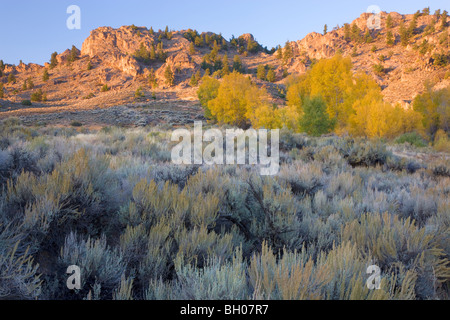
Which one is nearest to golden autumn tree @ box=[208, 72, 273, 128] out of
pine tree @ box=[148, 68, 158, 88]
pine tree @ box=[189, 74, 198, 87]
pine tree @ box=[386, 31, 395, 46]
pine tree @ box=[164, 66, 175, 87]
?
pine tree @ box=[189, 74, 198, 87]

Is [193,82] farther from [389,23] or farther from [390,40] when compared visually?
[389,23]

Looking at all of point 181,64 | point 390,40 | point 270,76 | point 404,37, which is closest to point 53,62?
point 181,64

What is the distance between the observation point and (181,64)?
85312 millimetres

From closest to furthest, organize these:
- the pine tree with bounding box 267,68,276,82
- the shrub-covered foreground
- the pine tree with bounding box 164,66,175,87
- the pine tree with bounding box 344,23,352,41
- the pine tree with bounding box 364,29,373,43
Result: the shrub-covered foreground, the pine tree with bounding box 164,66,175,87, the pine tree with bounding box 267,68,276,82, the pine tree with bounding box 364,29,373,43, the pine tree with bounding box 344,23,352,41

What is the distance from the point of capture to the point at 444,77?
157 feet

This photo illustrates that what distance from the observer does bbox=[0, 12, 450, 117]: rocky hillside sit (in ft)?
181

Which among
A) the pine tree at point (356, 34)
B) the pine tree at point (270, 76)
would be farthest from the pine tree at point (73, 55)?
the pine tree at point (356, 34)

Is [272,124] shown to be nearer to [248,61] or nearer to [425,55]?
[425,55]

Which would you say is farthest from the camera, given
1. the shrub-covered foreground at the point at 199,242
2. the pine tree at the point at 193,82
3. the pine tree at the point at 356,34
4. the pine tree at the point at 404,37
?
the pine tree at the point at 356,34

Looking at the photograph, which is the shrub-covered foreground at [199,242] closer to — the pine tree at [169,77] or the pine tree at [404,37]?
the pine tree at [169,77]

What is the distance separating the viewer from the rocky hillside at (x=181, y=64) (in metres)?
55.3

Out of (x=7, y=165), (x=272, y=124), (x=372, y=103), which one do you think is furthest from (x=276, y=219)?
(x=372, y=103)

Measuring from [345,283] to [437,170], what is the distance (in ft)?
23.9

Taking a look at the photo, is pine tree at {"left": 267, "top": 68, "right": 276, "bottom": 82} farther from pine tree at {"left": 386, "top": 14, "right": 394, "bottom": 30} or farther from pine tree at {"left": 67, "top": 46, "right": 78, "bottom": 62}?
pine tree at {"left": 67, "top": 46, "right": 78, "bottom": 62}
